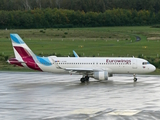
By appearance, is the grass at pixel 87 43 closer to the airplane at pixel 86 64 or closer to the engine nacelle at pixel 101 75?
the airplane at pixel 86 64

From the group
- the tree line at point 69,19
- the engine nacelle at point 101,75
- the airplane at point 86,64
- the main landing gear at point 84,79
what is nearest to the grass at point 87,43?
the airplane at point 86,64

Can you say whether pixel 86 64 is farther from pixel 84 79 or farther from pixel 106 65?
pixel 106 65

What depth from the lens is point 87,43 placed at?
116625mm

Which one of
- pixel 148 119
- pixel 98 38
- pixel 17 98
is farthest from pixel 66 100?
pixel 98 38

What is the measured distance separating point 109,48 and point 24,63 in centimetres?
4883

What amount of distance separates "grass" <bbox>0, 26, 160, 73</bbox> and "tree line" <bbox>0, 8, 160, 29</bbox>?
104ft

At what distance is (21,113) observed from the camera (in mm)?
34875

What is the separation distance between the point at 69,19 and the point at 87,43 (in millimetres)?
68801

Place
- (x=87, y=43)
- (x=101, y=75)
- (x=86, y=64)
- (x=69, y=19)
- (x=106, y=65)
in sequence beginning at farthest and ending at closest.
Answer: (x=69, y=19)
(x=87, y=43)
(x=86, y=64)
(x=106, y=65)
(x=101, y=75)

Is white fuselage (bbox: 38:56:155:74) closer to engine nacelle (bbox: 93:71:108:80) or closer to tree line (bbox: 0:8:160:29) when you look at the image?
engine nacelle (bbox: 93:71:108:80)

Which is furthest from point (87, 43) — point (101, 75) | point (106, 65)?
point (101, 75)

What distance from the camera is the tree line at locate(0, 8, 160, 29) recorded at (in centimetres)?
17262

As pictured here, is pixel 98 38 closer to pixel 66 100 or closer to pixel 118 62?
pixel 118 62

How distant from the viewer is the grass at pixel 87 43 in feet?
308
